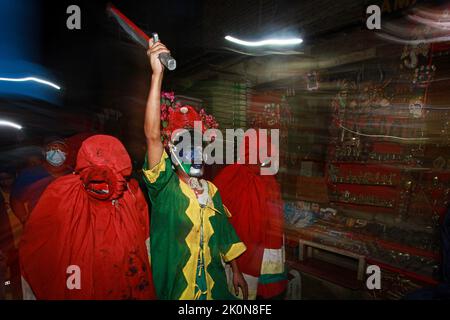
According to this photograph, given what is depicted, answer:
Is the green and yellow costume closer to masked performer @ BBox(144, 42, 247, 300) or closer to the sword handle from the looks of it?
masked performer @ BBox(144, 42, 247, 300)

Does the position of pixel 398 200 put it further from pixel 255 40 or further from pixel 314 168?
pixel 255 40

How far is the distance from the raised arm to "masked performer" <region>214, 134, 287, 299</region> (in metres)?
1.01

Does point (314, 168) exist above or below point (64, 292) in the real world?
above

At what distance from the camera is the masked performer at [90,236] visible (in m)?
1.81

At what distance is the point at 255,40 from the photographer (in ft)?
10.7

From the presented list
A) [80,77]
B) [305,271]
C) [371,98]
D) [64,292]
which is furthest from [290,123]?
[64,292]

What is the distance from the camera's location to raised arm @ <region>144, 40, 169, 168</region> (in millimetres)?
1820

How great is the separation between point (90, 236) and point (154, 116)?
37.3 inches

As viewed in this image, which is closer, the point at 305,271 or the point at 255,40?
the point at 255,40

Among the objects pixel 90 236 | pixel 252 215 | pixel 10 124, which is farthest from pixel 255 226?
pixel 10 124

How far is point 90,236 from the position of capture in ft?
6.21

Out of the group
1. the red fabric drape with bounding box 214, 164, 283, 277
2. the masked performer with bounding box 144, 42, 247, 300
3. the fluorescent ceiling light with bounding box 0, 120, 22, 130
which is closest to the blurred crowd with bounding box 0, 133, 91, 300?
the fluorescent ceiling light with bounding box 0, 120, 22, 130

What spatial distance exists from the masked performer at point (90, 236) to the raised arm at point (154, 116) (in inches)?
12.0
